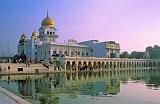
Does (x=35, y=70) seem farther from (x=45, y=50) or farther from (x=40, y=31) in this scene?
(x=40, y=31)

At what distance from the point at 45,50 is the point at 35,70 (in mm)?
16281

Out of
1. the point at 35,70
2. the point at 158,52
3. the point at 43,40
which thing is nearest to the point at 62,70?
the point at 35,70

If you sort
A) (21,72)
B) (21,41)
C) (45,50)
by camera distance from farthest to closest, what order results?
1. (21,41)
2. (45,50)
3. (21,72)

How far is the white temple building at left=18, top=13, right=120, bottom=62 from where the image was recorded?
62719mm

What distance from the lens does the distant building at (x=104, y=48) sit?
7475 centimetres

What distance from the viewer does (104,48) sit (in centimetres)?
7462

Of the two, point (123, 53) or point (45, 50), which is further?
point (123, 53)

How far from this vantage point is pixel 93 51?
76.5 meters

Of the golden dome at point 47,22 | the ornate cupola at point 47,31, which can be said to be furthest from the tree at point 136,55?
the golden dome at point 47,22

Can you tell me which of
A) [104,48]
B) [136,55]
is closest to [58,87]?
[104,48]

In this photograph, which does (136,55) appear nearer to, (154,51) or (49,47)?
(154,51)

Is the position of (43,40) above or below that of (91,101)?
above

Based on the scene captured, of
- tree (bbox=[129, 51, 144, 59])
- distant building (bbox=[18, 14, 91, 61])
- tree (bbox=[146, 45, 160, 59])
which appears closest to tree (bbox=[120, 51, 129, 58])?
tree (bbox=[129, 51, 144, 59])

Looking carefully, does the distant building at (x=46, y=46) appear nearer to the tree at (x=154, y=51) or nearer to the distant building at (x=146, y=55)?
the distant building at (x=146, y=55)
